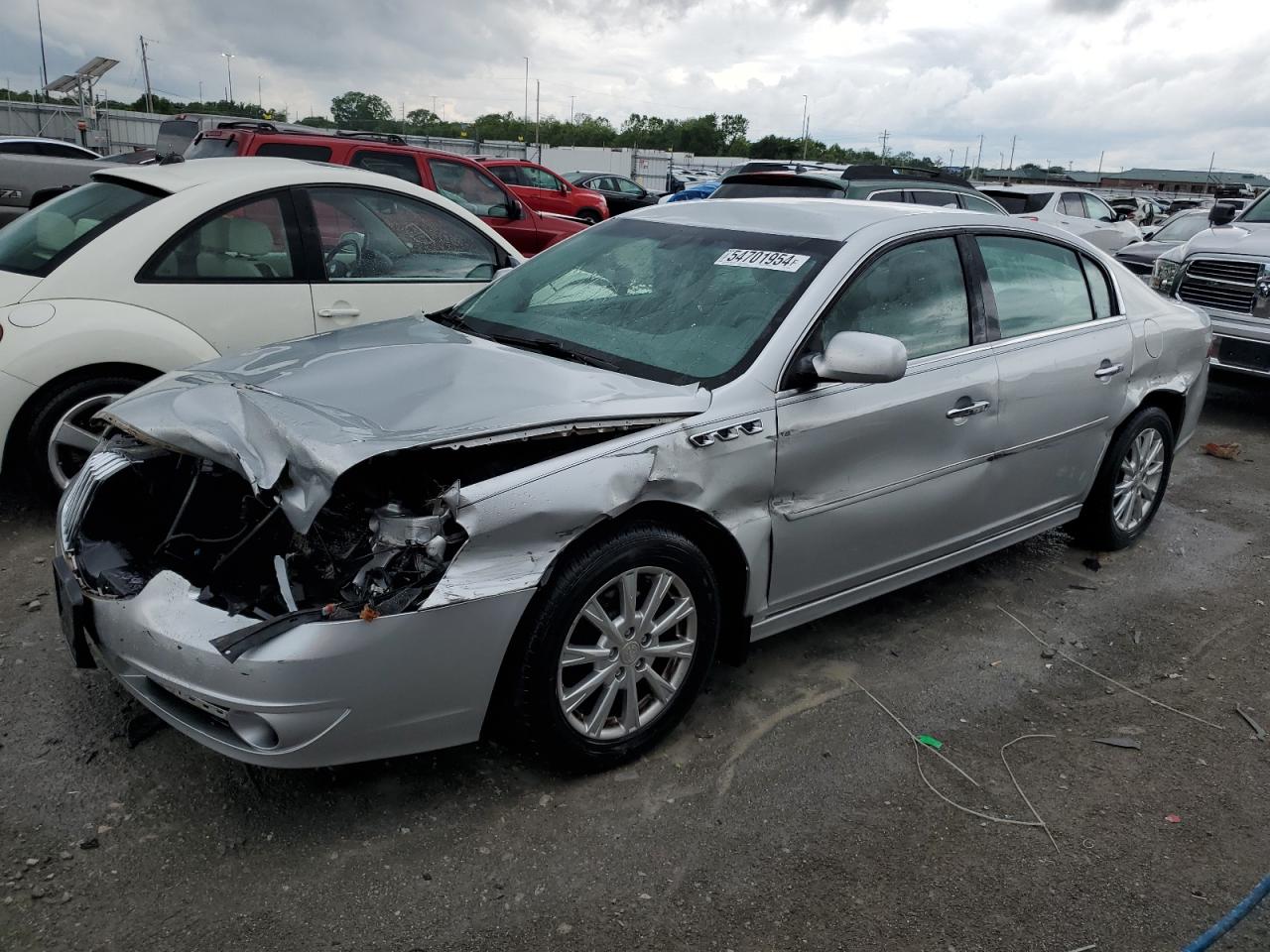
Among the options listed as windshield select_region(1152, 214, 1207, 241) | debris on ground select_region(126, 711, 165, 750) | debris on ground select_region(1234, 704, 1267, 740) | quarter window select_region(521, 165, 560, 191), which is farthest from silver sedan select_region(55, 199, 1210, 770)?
quarter window select_region(521, 165, 560, 191)

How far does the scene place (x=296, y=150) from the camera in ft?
29.7

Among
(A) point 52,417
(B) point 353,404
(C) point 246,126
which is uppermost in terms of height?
(C) point 246,126

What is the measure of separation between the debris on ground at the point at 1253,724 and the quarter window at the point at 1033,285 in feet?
5.34

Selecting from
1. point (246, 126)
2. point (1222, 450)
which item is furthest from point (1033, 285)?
point (246, 126)

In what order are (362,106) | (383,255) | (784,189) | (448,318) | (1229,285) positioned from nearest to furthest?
(448,318) < (383,255) < (1229,285) < (784,189) < (362,106)

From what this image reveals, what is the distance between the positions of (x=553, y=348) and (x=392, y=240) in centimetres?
252

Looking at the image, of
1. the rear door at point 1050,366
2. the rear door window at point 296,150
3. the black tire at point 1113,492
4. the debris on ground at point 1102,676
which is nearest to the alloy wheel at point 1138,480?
the black tire at point 1113,492

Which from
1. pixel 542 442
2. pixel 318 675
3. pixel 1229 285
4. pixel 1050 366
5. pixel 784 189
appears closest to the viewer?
pixel 318 675

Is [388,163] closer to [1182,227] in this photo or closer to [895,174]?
[895,174]

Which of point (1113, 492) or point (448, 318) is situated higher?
point (448, 318)

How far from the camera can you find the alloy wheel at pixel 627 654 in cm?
284

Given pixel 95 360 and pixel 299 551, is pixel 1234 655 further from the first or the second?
pixel 95 360

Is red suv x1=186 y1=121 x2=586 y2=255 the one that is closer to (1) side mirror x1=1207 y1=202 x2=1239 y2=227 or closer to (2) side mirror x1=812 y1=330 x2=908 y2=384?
(1) side mirror x1=1207 y1=202 x2=1239 y2=227

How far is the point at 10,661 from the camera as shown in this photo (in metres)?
3.49
